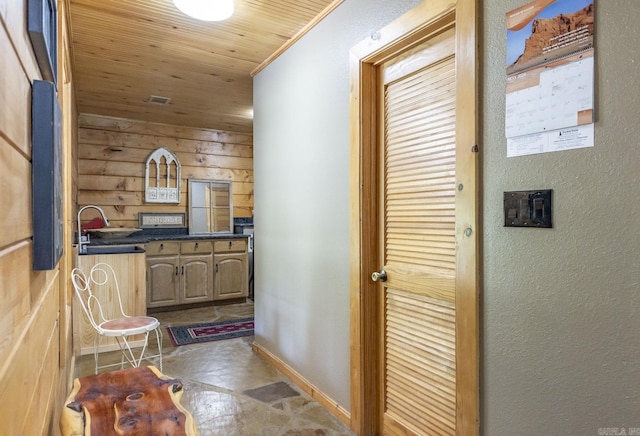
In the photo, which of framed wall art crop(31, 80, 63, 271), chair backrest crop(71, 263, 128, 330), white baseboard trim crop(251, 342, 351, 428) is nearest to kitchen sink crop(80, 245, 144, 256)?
chair backrest crop(71, 263, 128, 330)

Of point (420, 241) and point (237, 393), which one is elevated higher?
point (420, 241)

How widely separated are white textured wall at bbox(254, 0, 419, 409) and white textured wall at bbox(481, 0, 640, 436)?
36.0 inches

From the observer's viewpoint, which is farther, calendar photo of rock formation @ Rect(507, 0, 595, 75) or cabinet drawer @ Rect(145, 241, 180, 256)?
cabinet drawer @ Rect(145, 241, 180, 256)

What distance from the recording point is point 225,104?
4352 mm

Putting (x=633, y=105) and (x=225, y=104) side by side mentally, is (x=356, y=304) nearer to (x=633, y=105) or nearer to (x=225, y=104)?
(x=633, y=105)

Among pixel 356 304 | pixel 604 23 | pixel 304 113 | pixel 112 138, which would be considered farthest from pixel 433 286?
pixel 112 138

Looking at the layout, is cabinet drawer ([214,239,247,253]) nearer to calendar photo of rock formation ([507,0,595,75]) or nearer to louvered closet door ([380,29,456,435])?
louvered closet door ([380,29,456,435])

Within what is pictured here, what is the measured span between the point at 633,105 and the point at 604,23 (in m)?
0.24

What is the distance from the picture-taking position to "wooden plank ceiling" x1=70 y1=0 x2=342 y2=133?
238 cm

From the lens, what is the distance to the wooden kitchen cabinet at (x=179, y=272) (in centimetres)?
470

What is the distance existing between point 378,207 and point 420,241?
34 centimetres

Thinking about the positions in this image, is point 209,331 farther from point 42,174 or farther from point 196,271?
point 42,174

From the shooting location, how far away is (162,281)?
15.5ft

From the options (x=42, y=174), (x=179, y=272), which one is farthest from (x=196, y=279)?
(x=42, y=174)
